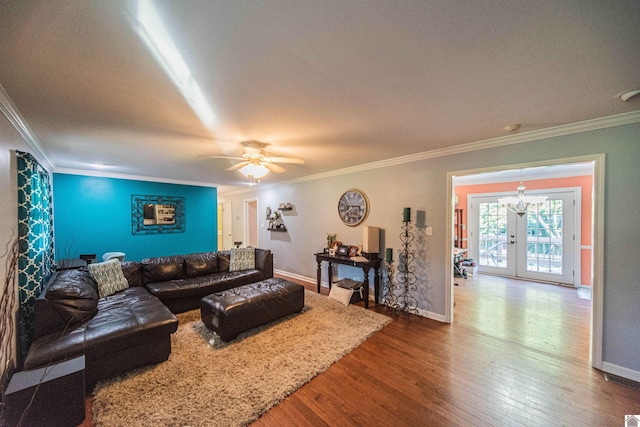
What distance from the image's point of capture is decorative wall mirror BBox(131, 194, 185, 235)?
5.16 meters

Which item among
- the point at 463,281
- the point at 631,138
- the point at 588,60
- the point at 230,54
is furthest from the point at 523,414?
the point at 463,281

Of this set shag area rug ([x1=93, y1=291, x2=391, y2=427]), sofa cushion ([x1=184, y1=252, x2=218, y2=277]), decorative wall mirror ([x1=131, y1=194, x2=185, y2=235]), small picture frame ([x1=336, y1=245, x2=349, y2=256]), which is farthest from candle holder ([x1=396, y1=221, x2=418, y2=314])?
decorative wall mirror ([x1=131, y1=194, x2=185, y2=235])

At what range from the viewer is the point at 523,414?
175cm

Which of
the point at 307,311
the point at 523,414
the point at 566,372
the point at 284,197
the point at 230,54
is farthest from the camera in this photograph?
the point at 284,197

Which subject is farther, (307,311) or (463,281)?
(463,281)

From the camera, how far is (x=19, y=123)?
220 cm

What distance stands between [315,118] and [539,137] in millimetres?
2444

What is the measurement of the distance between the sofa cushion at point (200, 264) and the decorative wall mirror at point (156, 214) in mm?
1958

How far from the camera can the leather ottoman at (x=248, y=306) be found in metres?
2.67

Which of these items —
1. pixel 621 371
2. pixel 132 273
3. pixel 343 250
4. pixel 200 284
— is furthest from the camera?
pixel 343 250

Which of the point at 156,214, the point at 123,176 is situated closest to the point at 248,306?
the point at 156,214

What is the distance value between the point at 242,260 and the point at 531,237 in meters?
6.38

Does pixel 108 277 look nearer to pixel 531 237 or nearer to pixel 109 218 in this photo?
pixel 109 218

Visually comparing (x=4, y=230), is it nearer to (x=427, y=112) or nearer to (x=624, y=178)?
(x=427, y=112)
